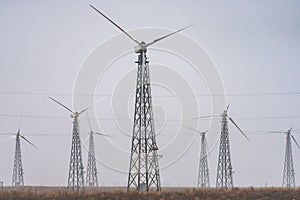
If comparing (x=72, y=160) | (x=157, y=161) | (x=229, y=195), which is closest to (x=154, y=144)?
(x=157, y=161)

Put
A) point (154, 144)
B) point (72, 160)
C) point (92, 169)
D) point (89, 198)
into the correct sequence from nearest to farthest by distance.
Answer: point (89, 198)
point (154, 144)
point (72, 160)
point (92, 169)

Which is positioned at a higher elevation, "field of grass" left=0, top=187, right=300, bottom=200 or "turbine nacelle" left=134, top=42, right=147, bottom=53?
"turbine nacelle" left=134, top=42, right=147, bottom=53

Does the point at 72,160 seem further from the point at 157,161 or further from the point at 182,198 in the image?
the point at 182,198

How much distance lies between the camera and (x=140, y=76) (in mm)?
57875

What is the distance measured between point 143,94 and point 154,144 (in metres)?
5.41

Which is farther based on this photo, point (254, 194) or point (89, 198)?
point (254, 194)

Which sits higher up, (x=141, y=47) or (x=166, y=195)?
(x=141, y=47)

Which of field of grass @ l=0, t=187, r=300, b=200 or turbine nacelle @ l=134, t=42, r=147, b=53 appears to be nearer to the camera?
field of grass @ l=0, t=187, r=300, b=200

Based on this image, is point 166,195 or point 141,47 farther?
point 141,47

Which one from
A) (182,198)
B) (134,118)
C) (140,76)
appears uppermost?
(140,76)

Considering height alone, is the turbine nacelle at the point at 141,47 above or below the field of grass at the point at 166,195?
above

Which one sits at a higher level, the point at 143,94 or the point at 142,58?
the point at 142,58

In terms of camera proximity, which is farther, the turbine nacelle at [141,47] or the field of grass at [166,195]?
the turbine nacelle at [141,47]

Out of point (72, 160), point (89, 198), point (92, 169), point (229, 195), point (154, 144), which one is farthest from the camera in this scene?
point (92, 169)
